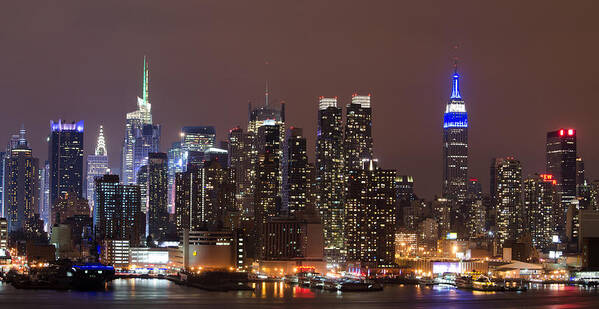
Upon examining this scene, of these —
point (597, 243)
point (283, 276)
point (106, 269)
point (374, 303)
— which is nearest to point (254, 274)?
point (283, 276)

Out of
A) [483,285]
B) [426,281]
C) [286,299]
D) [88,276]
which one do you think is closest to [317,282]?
[483,285]

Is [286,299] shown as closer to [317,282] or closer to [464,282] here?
[317,282]

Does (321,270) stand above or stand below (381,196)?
below

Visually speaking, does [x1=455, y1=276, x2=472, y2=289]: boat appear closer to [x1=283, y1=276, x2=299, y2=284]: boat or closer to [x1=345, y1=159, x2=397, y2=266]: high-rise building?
[x1=283, y1=276, x2=299, y2=284]: boat

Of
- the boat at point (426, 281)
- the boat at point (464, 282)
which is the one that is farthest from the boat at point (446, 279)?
the boat at point (464, 282)

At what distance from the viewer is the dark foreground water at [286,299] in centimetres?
9375

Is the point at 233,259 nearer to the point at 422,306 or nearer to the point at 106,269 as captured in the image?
the point at 106,269

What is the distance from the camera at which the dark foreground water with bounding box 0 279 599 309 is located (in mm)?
93750

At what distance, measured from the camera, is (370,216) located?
599 ft

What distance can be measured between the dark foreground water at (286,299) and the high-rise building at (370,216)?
5709 cm

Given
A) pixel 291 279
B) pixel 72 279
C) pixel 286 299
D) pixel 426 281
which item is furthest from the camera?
pixel 426 281

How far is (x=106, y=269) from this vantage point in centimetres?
13588

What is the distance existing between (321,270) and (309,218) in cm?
1445

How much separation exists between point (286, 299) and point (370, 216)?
8071cm
